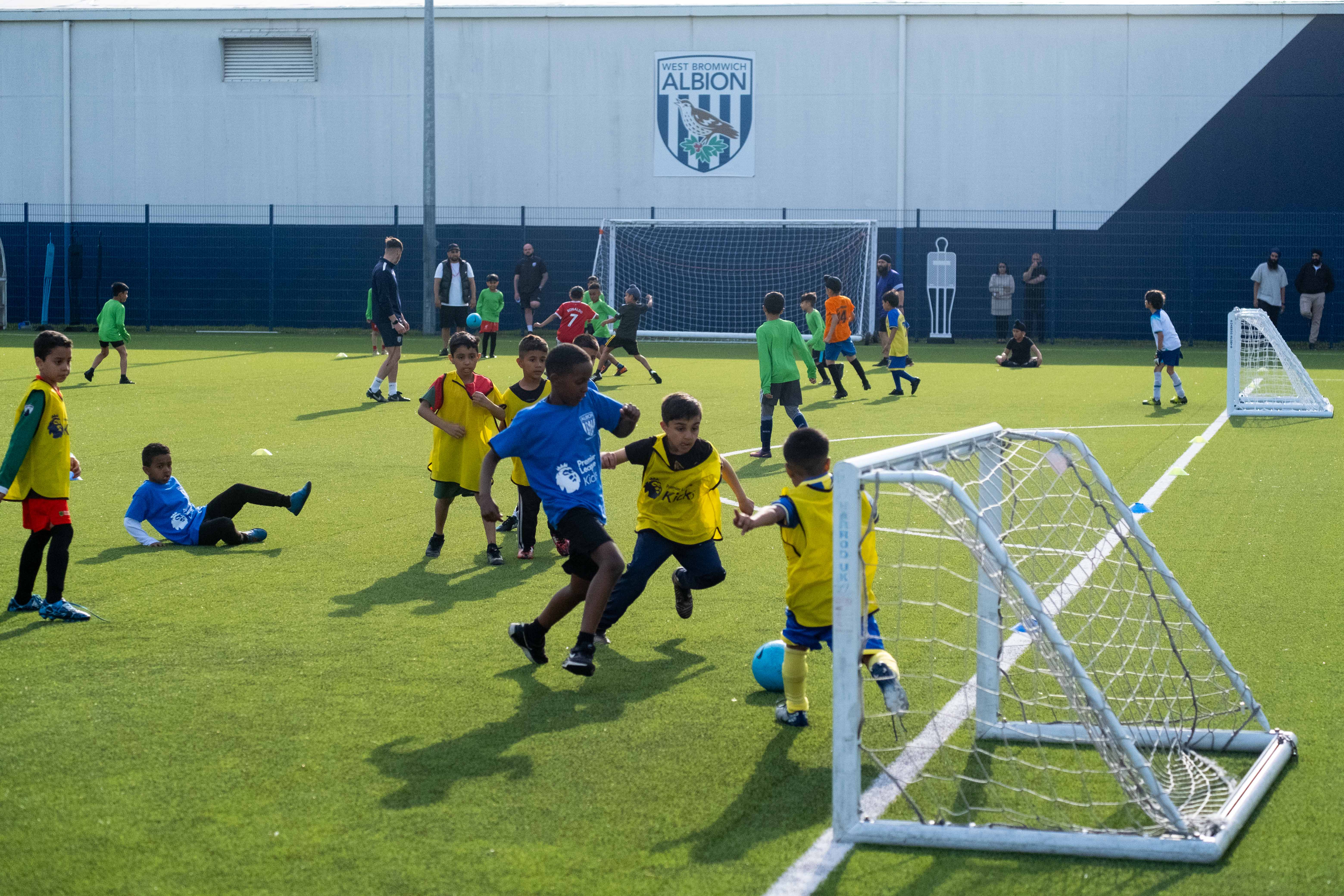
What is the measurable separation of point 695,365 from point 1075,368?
6.29 m

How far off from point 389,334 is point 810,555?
12.7m

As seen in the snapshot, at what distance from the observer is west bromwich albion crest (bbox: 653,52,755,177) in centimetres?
2986

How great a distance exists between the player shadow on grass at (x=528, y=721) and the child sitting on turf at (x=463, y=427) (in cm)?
223

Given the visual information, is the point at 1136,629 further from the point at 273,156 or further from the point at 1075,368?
the point at 273,156

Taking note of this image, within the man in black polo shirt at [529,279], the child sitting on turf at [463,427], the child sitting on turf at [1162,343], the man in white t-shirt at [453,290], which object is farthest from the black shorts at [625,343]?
the child sitting on turf at [463,427]

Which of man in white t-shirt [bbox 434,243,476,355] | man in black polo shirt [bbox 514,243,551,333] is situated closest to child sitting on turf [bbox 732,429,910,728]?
man in white t-shirt [bbox 434,243,476,355]

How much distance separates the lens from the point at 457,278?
76.2 feet

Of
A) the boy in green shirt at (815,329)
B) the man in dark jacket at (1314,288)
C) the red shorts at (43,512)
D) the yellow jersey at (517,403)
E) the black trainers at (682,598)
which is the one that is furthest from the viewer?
the man in dark jacket at (1314,288)

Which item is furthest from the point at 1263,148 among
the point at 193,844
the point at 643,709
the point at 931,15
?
the point at 193,844

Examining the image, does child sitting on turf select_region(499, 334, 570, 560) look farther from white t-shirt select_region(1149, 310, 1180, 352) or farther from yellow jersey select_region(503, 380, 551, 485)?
white t-shirt select_region(1149, 310, 1180, 352)

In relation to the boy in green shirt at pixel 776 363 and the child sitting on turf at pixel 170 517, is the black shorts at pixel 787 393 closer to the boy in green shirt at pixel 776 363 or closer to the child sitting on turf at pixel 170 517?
the boy in green shirt at pixel 776 363

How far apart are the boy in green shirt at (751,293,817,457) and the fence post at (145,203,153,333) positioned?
2233 cm

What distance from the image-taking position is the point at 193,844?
407 centimetres

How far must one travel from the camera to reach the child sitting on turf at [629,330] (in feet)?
66.1
